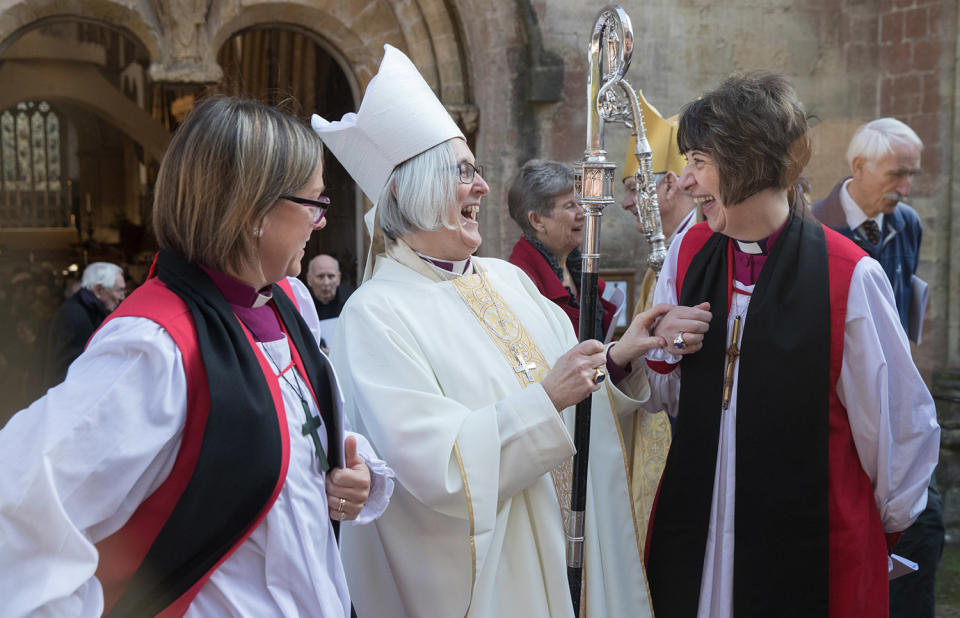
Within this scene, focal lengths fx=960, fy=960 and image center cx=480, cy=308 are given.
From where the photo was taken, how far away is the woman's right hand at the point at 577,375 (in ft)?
7.41

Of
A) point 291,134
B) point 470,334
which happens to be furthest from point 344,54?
point 291,134

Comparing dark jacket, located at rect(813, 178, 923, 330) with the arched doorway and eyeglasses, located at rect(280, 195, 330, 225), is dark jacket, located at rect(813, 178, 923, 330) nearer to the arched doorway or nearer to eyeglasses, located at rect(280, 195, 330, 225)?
eyeglasses, located at rect(280, 195, 330, 225)

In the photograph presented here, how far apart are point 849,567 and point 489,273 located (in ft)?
3.95

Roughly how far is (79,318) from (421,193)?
13.0 ft

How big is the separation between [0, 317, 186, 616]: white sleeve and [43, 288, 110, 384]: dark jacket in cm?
446

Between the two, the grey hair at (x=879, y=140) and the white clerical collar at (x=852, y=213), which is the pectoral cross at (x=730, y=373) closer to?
the white clerical collar at (x=852, y=213)

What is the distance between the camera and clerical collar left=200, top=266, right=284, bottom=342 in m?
1.70

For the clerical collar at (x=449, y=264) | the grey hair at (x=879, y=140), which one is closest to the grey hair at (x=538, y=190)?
the grey hair at (x=879, y=140)

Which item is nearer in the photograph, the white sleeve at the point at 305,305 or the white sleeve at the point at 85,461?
the white sleeve at the point at 85,461

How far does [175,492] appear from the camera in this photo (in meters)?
1.52

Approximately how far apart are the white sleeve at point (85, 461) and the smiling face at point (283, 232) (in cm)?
28

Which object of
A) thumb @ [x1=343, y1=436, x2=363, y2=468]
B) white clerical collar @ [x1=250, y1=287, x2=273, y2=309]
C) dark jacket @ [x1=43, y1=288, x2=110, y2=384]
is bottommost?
dark jacket @ [x1=43, y1=288, x2=110, y2=384]

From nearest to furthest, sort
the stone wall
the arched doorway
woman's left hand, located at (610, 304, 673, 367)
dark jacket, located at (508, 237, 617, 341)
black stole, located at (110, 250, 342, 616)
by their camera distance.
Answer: black stole, located at (110, 250, 342, 616), woman's left hand, located at (610, 304, 673, 367), dark jacket, located at (508, 237, 617, 341), the stone wall, the arched doorway

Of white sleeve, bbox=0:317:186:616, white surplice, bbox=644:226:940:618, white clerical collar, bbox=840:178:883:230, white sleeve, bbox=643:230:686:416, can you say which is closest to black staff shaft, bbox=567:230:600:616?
white sleeve, bbox=643:230:686:416
